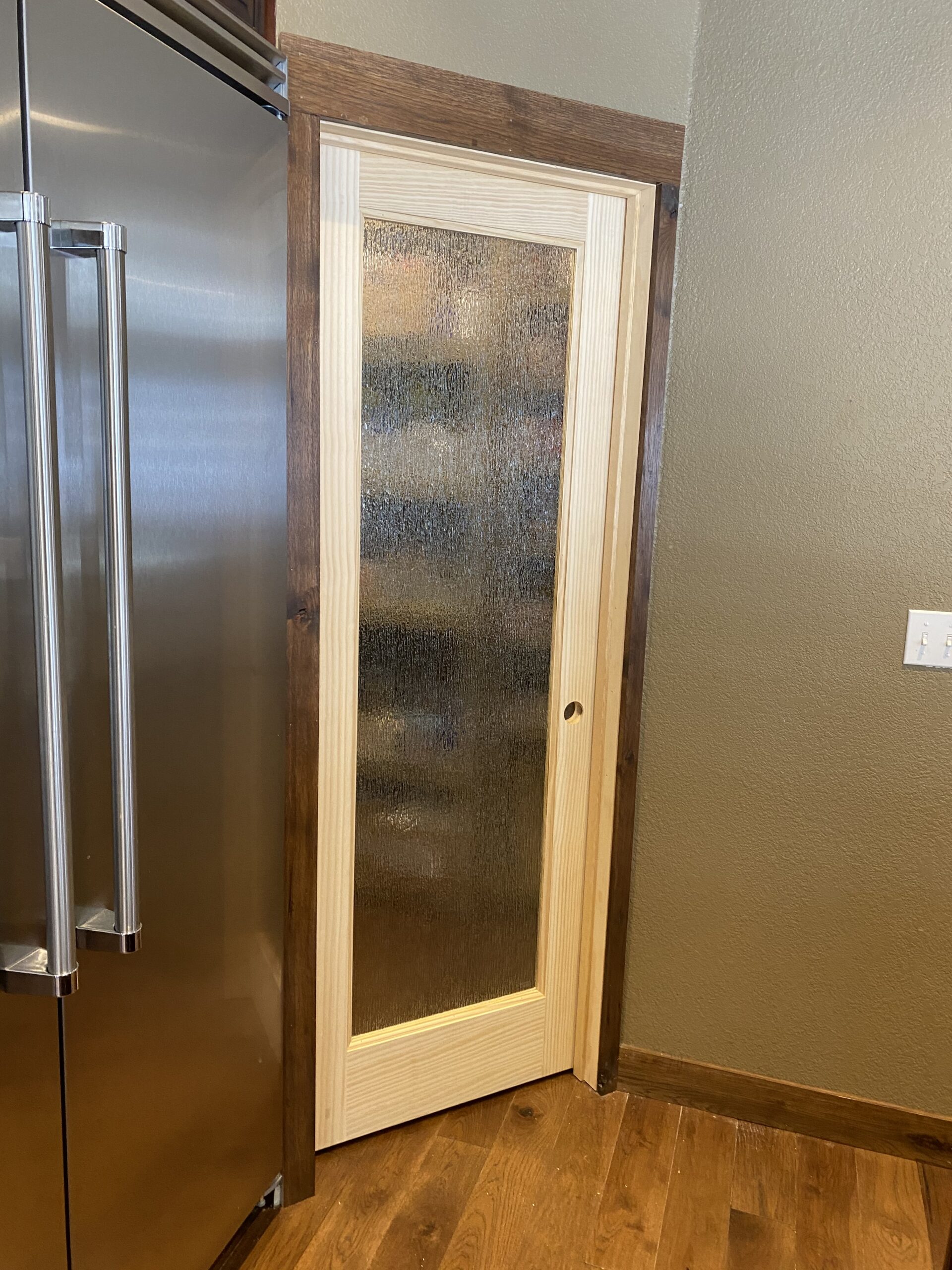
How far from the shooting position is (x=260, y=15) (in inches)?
63.0

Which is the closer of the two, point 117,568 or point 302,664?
point 117,568

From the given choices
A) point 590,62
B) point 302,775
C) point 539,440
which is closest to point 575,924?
point 302,775

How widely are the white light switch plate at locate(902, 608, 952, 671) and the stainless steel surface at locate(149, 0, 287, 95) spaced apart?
5.12ft

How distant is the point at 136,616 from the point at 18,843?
1.08 ft

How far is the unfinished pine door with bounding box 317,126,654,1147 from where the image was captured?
1.88 m

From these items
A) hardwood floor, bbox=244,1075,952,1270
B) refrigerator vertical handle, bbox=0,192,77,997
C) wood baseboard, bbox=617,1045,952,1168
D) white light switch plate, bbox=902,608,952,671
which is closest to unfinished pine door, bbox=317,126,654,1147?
hardwood floor, bbox=244,1075,952,1270

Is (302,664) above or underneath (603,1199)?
above

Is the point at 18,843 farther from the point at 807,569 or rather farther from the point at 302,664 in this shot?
the point at 807,569

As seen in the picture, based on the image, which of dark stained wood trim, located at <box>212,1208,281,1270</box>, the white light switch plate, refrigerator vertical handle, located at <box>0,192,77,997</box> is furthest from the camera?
the white light switch plate

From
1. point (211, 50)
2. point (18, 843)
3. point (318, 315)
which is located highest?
point (211, 50)

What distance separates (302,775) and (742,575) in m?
1.02

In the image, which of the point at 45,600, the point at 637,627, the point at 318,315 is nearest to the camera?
the point at 45,600

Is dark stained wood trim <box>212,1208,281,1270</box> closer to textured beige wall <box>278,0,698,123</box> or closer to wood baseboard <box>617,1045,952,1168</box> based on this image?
wood baseboard <box>617,1045,952,1168</box>

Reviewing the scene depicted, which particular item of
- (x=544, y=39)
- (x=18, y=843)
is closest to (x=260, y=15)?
(x=544, y=39)
